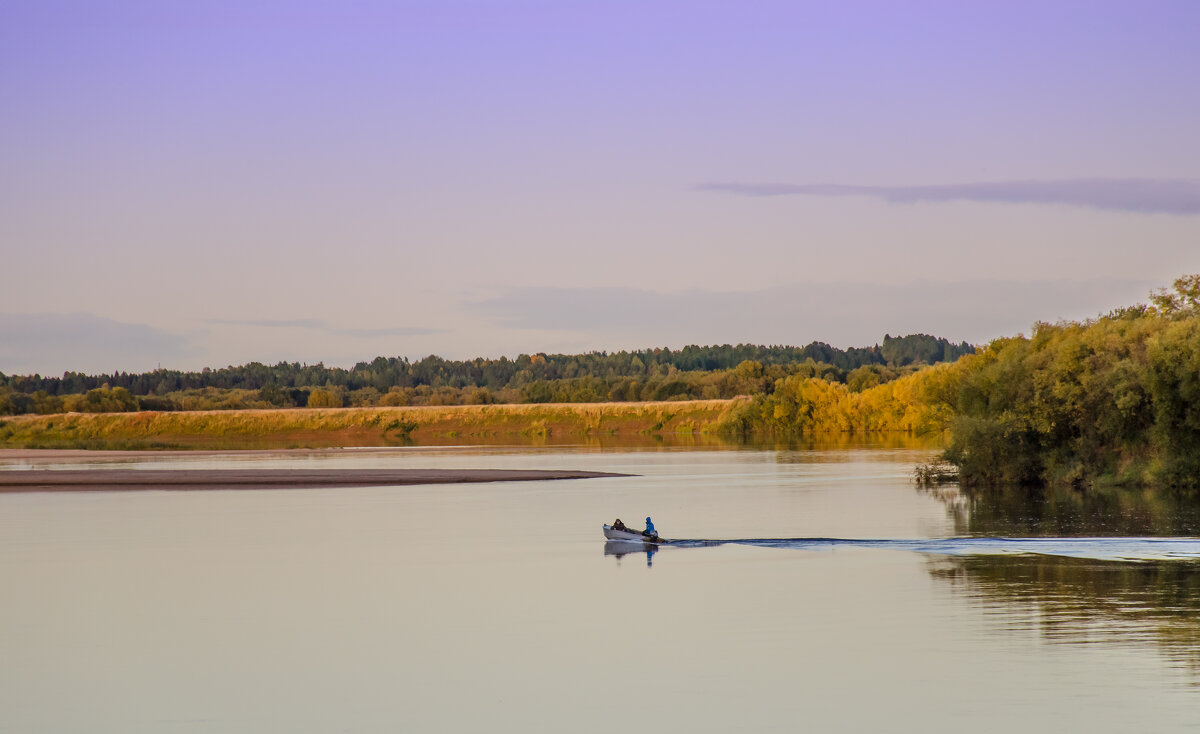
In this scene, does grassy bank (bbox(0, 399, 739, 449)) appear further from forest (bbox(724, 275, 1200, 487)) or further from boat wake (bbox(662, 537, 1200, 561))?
boat wake (bbox(662, 537, 1200, 561))

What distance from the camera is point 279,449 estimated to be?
321 ft

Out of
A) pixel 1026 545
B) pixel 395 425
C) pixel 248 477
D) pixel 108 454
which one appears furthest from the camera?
pixel 395 425

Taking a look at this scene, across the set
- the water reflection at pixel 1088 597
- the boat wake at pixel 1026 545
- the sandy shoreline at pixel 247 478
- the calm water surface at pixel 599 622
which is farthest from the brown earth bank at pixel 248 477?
the water reflection at pixel 1088 597

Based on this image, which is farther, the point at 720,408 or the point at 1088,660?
the point at 720,408

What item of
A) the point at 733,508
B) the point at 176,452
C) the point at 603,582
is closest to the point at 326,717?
the point at 603,582

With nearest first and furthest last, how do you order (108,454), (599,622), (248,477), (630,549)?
(599,622), (630,549), (248,477), (108,454)

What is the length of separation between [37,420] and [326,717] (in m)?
124

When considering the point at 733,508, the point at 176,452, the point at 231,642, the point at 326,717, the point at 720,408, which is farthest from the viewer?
the point at 720,408

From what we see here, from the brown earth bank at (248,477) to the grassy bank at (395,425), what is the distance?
56.7 m

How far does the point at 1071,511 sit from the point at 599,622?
21.6 meters

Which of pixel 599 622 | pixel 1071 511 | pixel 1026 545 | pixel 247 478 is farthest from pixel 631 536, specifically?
pixel 247 478

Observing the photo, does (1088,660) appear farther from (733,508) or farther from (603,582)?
(733,508)

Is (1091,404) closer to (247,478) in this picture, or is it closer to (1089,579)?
(1089,579)

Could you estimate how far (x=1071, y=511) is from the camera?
1474 inches
